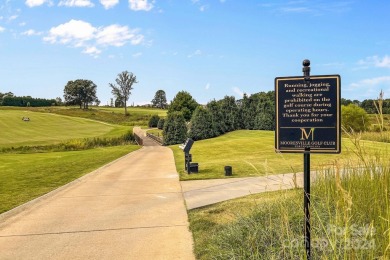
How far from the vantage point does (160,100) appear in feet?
545

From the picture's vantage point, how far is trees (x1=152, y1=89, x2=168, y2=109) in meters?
165

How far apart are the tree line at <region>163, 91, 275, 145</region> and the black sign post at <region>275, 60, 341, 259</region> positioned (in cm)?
4044

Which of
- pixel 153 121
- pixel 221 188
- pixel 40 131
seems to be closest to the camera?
pixel 221 188

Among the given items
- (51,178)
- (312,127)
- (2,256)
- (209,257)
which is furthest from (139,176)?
(312,127)

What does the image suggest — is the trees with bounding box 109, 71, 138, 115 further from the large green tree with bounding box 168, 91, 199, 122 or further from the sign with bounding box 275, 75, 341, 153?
the sign with bounding box 275, 75, 341, 153

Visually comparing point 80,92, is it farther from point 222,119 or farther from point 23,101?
point 222,119

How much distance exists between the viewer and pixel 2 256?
575 centimetres

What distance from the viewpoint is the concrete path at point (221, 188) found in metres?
9.15

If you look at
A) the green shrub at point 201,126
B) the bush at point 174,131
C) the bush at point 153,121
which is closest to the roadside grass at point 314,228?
the bush at point 174,131

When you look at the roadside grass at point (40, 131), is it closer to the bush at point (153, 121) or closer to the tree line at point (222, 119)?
the tree line at point (222, 119)

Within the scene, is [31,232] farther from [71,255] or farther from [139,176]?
[139,176]

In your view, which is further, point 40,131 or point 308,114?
point 40,131

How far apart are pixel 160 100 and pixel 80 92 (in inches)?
2021

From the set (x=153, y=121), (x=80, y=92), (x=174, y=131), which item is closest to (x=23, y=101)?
(x=80, y=92)
